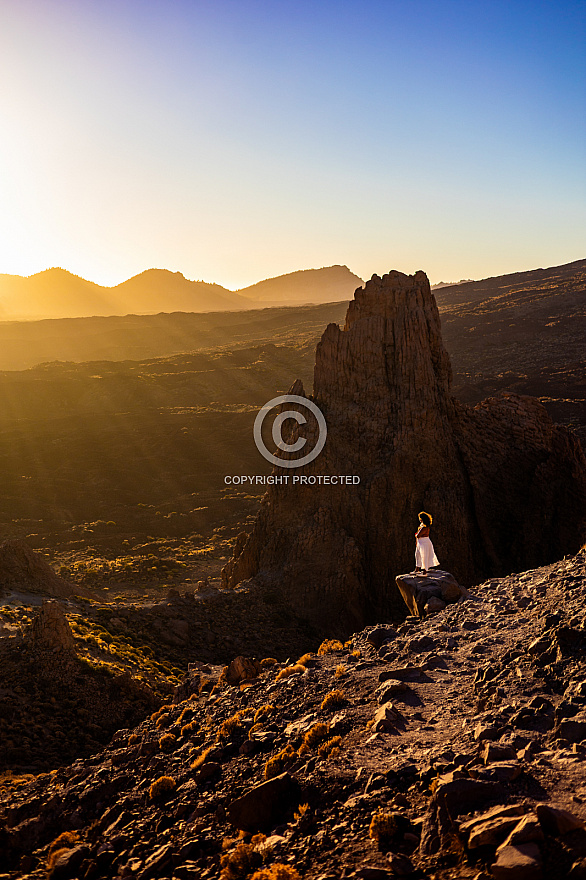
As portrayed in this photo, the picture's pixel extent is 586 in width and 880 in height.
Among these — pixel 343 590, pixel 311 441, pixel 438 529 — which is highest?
pixel 311 441

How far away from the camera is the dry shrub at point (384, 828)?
17.7 feet

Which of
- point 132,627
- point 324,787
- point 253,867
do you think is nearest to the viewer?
point 253,867

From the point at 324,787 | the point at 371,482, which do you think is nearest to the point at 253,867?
the point at 324,787

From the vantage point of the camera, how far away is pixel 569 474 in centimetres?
2166

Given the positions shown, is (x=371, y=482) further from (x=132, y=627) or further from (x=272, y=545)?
(x=132, y=627)

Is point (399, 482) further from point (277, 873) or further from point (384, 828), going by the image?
point (277, 873)

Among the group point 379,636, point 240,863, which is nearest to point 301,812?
point 240,863

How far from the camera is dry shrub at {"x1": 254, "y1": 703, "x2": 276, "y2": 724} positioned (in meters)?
9.42

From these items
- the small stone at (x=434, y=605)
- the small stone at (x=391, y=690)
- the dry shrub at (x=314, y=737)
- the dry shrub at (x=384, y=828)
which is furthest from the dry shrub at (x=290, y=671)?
the dry shrub at (x=384, y=828)

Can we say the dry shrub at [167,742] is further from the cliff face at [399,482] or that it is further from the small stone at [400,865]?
the cliff face at [399,482]

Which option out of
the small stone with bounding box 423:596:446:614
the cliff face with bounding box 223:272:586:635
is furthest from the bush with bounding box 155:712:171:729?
the cliff face with bounding box 223:272:586:635

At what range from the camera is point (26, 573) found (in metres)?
21.2

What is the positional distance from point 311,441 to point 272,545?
14.0ft

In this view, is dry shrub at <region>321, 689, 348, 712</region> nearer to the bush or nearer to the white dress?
the bush
